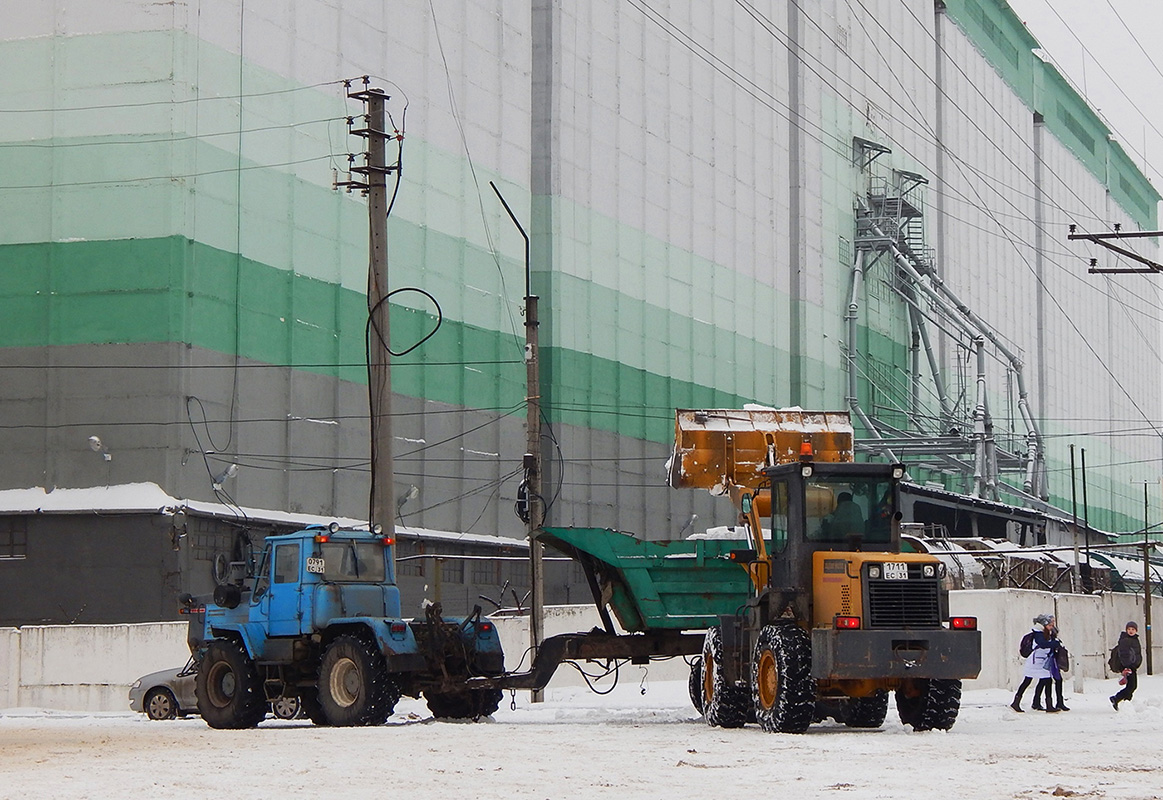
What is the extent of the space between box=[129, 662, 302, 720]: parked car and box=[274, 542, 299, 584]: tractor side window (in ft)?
15.4

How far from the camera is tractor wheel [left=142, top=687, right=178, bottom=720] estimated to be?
27094mm

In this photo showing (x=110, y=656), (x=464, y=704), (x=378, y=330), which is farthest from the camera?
(x=110, y=656)

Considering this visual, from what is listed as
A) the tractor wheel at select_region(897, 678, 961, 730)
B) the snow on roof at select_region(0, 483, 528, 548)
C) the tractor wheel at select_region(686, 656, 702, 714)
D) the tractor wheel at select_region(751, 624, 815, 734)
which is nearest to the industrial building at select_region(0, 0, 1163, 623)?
the snow on roof at select_region(0, 483, 528, 548)

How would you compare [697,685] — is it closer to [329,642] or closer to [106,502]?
[329,642]


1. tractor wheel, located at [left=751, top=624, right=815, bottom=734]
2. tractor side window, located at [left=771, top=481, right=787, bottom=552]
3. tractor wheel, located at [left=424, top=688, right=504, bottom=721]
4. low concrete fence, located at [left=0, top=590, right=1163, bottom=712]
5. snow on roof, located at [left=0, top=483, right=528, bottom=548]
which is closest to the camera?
tractor wheel, located at [left=751, top=624, right=815, bottom=734]

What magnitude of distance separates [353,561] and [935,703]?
8.22 meters

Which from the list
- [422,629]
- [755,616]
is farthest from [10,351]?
[755,616]

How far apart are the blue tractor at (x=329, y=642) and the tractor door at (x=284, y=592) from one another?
14 millimetres

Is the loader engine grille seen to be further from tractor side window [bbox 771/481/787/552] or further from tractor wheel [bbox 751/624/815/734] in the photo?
tractor side window [bbox 771/481/787/552]

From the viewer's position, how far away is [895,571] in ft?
62.4

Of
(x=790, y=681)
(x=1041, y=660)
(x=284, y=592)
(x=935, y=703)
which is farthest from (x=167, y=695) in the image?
(x=1041, y=660)

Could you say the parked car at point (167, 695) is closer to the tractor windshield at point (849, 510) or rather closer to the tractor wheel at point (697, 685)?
the tractor wheel at point (697, 685)

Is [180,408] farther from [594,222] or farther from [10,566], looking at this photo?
[594,222]

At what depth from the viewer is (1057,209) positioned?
10250 cm
